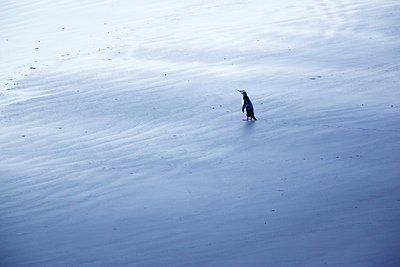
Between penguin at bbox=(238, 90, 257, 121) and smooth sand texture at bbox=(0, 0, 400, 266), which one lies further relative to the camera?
penguin at bbox=(238, 90, 257, 121)

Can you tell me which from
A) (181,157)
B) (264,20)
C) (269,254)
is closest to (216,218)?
(269,254)

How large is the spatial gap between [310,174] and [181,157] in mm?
2289

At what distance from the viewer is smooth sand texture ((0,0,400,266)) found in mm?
9766

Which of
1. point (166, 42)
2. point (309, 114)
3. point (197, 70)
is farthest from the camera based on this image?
point (166, 42)

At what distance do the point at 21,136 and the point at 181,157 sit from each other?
351 centimetres

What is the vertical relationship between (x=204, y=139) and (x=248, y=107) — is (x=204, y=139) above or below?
below

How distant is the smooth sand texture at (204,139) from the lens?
384 inches

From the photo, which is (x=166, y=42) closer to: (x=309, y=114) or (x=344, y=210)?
(x=309, y=114)

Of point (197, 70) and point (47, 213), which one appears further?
point (197, 70)

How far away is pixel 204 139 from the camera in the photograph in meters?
13.2

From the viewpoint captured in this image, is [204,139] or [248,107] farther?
[248,107]

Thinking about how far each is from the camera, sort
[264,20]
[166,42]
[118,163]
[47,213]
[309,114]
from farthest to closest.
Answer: [264,20]
[166,42]
[309,114]
[118,163]
[47,213]

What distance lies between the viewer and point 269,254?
9.23 m

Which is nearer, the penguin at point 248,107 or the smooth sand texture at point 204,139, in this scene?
the smooth sand texture at point 204,139
